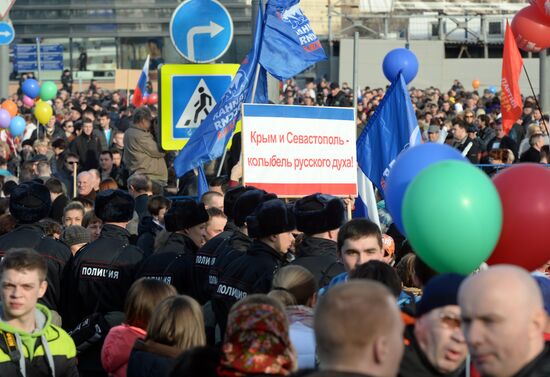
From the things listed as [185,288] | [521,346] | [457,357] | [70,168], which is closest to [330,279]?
[185,288]

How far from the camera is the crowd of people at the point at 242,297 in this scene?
13.9 ft

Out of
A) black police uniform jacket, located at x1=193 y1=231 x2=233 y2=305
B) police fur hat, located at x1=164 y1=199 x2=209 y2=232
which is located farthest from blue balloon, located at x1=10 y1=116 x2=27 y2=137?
black police uniform jacket, located at x1=193 y1=231 x2=233 y2=305

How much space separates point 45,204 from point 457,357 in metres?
5.01

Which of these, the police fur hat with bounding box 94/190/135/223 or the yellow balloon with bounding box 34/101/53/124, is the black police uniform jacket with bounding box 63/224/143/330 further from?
the yellow balloon with bounding box 34/101/53/124

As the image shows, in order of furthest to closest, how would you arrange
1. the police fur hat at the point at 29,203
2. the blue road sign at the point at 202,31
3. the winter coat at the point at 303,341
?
1. the blue road sign at the point at 202,31
2. the police fur hat at the point at 29,203
3. the winter coat at the point at 303,341

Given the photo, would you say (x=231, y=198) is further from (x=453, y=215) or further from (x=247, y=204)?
(x=453, y=215)

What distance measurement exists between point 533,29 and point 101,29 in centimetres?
3410

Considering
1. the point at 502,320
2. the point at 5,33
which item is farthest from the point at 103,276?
the point at 5,33

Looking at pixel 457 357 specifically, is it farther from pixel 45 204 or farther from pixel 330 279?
pixel 45 204

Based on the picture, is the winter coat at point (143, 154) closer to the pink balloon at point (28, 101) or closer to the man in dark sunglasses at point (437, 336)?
the man in dark sunglasses at point (437, 336)

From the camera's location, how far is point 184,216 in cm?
883

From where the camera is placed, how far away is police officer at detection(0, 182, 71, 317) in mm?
8828

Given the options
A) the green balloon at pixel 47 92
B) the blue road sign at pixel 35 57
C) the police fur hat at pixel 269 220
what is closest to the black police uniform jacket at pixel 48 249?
the police fur hat at pixel 269 220

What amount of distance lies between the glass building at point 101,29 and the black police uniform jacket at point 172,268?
127 feet
